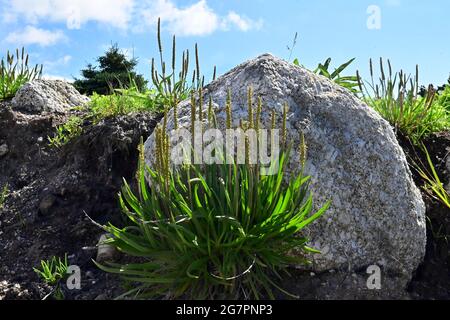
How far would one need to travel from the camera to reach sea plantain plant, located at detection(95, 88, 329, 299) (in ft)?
10.7

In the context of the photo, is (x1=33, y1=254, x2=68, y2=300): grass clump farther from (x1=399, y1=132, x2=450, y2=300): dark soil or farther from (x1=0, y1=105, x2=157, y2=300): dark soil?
(x1=399, y1=132, x2=450, y2=300): dark soil

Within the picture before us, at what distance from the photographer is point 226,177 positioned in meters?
3.37

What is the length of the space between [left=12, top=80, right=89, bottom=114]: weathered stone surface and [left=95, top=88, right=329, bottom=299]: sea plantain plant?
4243 millimetres

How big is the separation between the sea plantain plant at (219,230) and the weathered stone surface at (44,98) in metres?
4.24

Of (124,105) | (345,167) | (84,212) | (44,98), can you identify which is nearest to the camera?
(345,167)

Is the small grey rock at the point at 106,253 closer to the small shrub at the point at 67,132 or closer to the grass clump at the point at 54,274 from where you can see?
the grass clump at the point at 54,274

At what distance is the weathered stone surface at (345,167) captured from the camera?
12.3ft

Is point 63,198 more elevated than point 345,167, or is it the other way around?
point 345,167

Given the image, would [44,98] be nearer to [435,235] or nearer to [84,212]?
[84,212]

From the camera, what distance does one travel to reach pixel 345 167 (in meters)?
3.87

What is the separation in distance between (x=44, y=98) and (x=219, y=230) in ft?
16.3

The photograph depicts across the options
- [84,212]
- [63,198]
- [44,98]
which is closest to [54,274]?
[84,212]

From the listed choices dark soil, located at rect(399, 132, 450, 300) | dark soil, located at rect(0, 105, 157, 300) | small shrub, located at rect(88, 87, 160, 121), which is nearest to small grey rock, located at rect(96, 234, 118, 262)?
dark soil, located at rect(0, 105, 157, 300)

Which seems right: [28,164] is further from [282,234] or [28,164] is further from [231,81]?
[282,234]
